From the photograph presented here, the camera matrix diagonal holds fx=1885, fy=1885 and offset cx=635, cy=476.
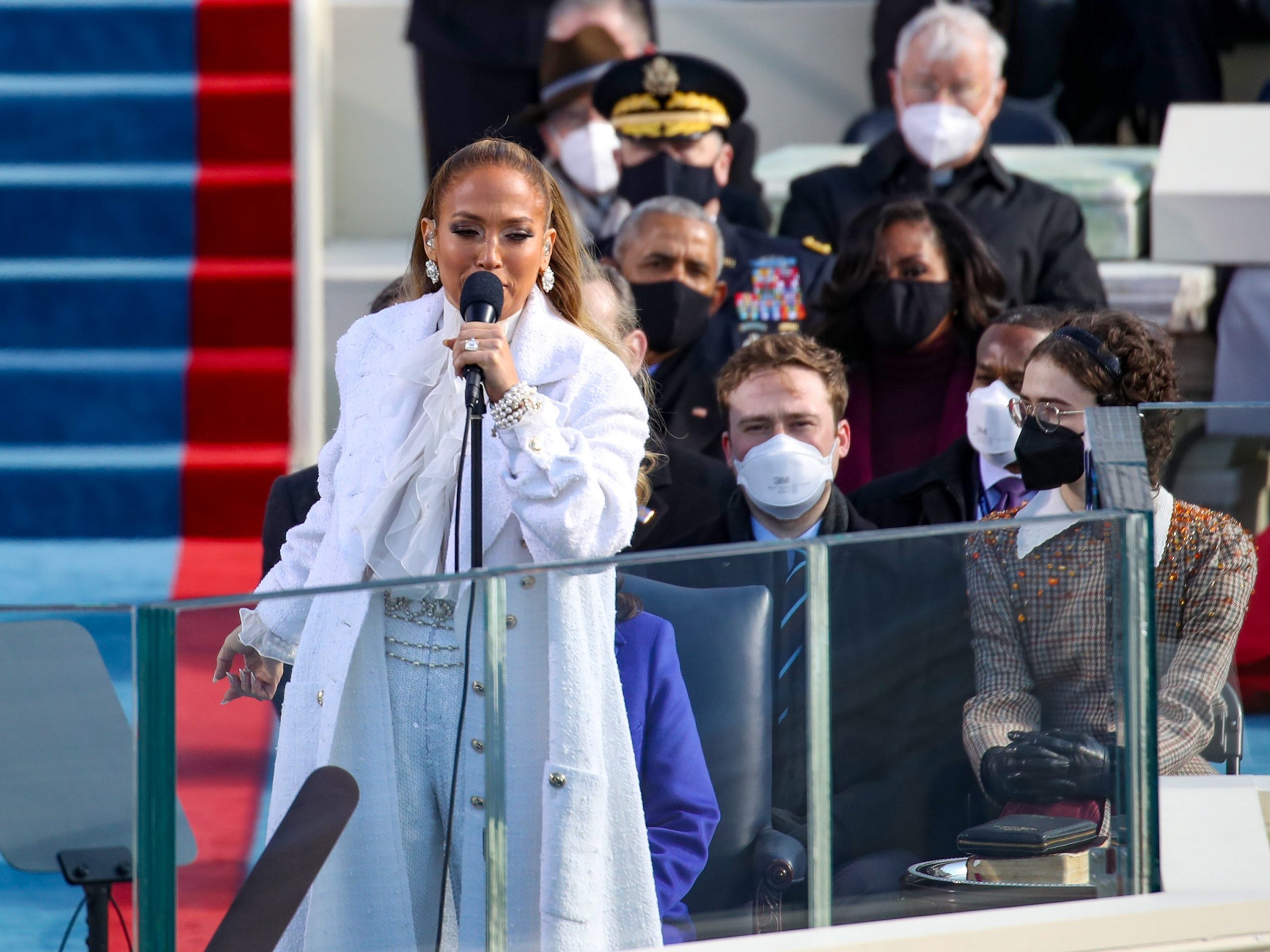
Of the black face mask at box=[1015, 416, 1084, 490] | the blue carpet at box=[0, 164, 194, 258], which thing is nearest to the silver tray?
the black face mask at box=[1015, 416, 1084, 490]

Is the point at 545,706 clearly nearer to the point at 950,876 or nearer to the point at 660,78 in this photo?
the point at 950,876

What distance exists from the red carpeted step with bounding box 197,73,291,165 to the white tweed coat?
4.36 meters

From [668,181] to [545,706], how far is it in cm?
290

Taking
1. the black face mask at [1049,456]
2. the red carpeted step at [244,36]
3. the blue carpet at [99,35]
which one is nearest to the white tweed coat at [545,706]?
the black face mask at [1049,456]

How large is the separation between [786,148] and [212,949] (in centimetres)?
483

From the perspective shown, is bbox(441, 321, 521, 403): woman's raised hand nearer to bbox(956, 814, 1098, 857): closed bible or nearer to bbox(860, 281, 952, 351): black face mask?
bbox(956, 814, 1098, 857): closed bible

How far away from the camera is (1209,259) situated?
17.2 feet

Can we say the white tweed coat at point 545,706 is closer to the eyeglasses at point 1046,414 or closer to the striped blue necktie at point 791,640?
the striped blue necktie at point 791,640

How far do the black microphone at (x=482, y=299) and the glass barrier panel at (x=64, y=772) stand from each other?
478 millimetres

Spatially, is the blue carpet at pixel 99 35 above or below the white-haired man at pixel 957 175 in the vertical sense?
above

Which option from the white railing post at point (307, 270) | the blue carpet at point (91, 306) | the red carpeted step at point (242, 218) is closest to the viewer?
the white railing post at point (307, 270)

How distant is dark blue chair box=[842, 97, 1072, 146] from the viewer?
5.96m

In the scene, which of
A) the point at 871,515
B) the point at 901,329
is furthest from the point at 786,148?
the point at 871,515

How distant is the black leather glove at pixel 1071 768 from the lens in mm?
1948
